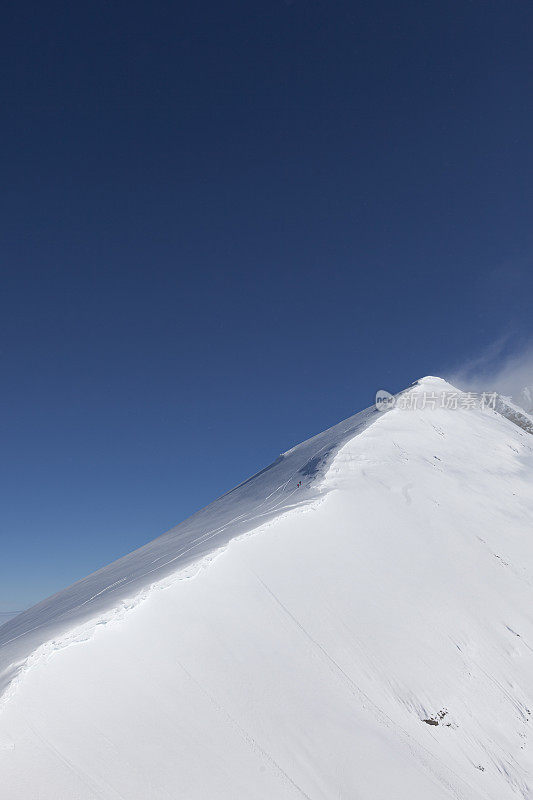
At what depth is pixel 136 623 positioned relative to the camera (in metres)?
9.34

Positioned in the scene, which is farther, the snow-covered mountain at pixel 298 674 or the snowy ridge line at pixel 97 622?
the snowy ridge line at pixel 97 622

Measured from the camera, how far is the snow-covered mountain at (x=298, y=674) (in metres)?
6.66

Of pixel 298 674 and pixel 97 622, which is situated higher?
pixel 97 622

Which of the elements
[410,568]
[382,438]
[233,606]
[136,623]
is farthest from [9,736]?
[382,438]

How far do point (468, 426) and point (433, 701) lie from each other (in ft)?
96.0

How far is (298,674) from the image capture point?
374 inches

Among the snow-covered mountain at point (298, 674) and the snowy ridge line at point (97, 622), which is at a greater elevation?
the snowy ridge line at point (97, 622)

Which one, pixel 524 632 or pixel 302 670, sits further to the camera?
pixel 524 632

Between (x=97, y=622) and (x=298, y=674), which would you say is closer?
(x=97, y=622)

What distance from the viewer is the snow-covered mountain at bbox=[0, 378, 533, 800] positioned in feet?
21.8

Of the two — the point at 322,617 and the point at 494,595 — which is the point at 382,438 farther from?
the point at 322,617

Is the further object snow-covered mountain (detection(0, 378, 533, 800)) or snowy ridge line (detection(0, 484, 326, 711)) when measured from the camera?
snowy ridge line (detection(0, 484, 326, 711))

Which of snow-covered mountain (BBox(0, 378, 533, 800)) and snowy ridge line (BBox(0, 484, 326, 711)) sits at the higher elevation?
snowy ridge line (BBox(0, 484, 326, 711))

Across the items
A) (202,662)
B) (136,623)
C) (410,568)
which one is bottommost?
(410,568)
